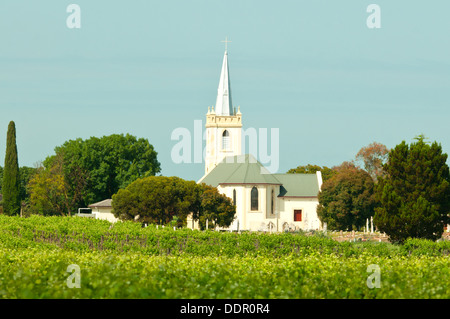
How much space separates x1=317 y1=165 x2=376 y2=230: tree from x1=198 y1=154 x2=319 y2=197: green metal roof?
45.6 feet

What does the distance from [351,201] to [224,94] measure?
37.4 metres

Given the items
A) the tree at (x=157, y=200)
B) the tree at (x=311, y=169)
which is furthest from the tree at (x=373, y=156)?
the tree at (x=157, y=200)

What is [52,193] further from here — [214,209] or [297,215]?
[297,215]

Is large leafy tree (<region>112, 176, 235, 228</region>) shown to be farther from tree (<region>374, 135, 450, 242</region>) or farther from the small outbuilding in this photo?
tree (<region>374, 135, 450, 242</region>)

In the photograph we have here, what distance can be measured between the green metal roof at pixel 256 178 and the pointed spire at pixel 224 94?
42.8 ft

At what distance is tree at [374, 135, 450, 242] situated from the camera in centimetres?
4719

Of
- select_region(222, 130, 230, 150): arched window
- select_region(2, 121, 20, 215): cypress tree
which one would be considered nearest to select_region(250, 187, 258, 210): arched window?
select_region(222, 130, 230, 150): arched window

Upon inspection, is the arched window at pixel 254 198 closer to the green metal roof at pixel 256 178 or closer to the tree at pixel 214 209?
the green metal roof at pixel 256 178

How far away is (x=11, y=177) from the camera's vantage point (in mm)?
71938
